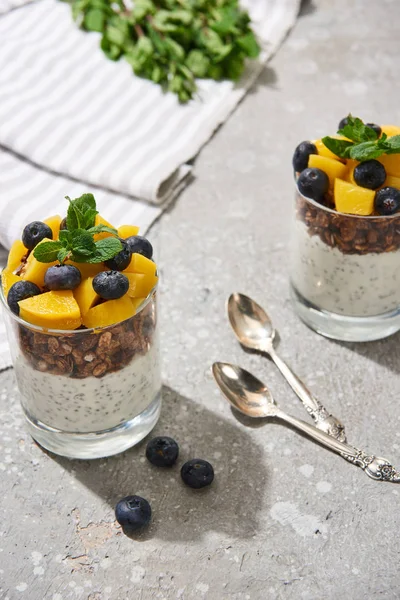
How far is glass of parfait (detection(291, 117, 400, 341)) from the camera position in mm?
1554

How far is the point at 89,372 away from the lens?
4.43ft

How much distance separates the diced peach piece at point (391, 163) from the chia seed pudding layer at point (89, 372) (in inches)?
22.5

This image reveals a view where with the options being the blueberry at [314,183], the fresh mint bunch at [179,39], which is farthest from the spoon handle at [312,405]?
Answer: the fresh mint bunch at [179,39]

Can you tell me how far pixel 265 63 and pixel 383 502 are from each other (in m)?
1.89

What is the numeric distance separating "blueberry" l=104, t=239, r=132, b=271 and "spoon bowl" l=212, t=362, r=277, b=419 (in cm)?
41

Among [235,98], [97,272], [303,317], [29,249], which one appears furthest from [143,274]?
[235,98]

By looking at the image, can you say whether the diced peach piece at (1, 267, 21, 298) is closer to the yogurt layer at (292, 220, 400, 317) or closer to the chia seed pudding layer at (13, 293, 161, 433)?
the chia seed pudding layer at (13, 293, 161, 433)

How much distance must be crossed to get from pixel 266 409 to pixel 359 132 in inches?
23.9

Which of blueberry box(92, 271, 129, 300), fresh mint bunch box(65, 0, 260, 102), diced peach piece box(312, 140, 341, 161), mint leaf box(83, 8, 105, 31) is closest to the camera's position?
blueberry box(92, 271, 129, 300)

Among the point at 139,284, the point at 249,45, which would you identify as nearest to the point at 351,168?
the point at 139,284

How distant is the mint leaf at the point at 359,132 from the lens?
1.58 meters

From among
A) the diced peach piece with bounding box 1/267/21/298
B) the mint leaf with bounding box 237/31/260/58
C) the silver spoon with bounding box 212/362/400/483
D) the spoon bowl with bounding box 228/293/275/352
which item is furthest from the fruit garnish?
the mint leaf with bounding box 237/31/260/58

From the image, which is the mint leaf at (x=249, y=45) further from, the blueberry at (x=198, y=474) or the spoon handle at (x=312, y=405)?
the blueberry at (x=198, y=474)

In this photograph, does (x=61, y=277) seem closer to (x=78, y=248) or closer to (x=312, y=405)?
(x=78, y=248)
